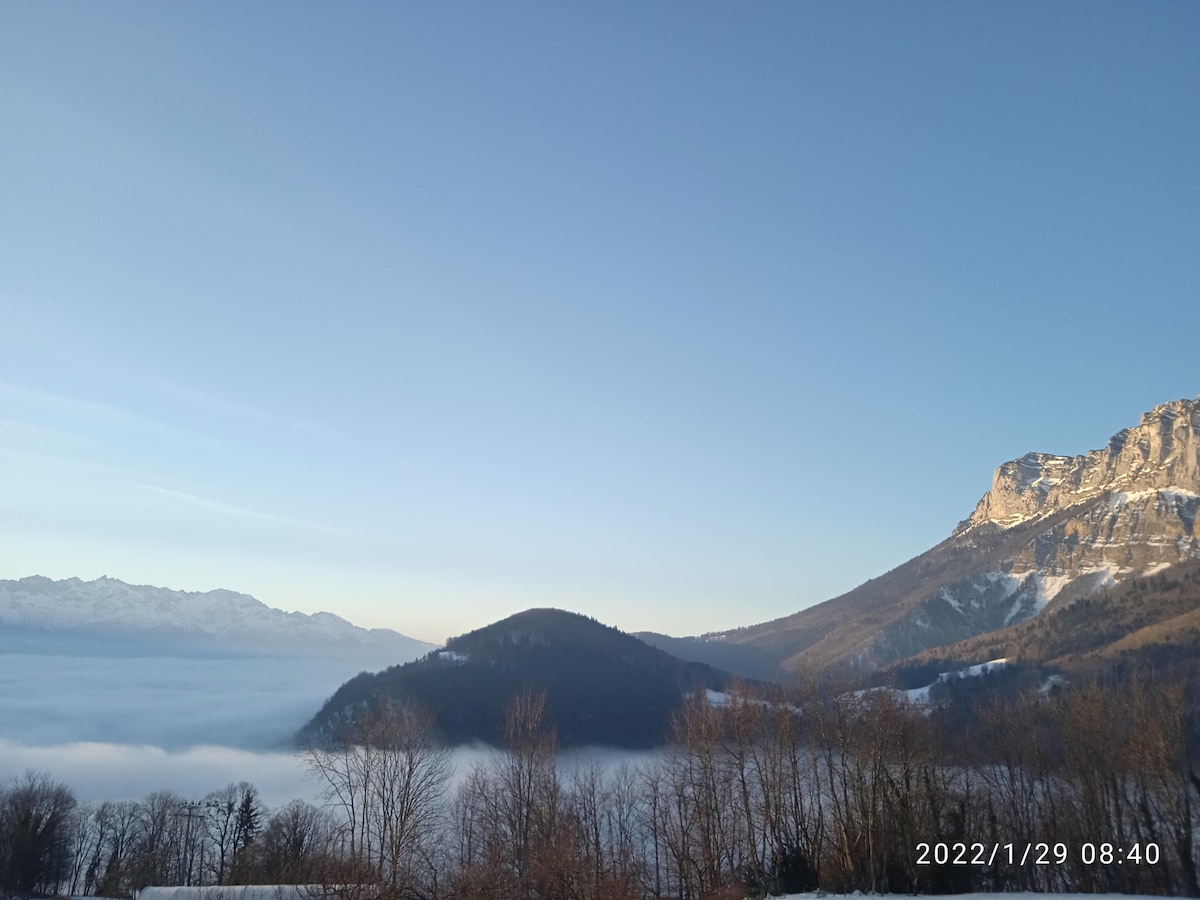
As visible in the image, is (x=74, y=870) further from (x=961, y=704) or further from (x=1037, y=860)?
(x=961, y=704)

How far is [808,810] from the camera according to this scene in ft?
188

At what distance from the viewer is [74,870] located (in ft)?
306

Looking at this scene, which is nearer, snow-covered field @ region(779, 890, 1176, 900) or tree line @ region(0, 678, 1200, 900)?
snow-covered field @ region(779, 890, 1176, 900)

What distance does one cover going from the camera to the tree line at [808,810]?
148 feet

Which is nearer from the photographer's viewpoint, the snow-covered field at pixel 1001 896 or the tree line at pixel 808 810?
the snow-covered field at pixel 1001 896

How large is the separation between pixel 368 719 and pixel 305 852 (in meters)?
25.4

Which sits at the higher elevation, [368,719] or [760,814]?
[368,719]

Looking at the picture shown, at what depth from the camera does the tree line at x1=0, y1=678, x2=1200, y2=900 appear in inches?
1779

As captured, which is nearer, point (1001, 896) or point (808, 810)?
point (1001, 896)

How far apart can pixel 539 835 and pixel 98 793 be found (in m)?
174

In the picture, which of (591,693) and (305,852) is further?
(591,693)

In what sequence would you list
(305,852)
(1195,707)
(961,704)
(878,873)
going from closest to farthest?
(878,873) → (305,852) → (1195,707) → (961,704)

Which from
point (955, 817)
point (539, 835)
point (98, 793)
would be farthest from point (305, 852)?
point (98, 793)

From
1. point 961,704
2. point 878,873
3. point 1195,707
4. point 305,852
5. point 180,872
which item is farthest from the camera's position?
point 961,704
